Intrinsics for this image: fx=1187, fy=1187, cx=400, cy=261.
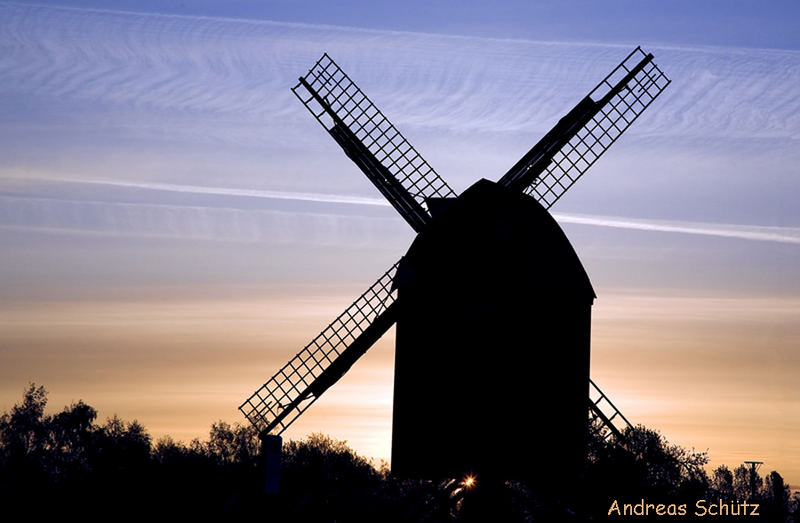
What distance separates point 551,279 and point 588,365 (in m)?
3.40

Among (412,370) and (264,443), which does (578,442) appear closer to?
(412,370)

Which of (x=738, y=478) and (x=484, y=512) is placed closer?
(x=484, y=512)

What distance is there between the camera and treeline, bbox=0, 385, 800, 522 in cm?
3872

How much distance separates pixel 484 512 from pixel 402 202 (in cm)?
1005

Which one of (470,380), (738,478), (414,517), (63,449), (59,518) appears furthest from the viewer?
(738,478)

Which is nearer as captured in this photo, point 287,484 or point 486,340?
point 486,340

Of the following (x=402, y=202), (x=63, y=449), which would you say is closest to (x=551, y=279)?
(x=402, y=202)

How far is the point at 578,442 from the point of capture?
3647cm

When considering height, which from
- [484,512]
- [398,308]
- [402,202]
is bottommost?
[484,512]

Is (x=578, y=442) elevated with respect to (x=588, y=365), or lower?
lower

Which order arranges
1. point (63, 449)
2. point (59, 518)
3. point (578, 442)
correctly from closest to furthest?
point (578, 442) < point (59, 518) < point (63, 449)

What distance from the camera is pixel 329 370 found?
36.9 metres

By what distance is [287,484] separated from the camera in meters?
59.4

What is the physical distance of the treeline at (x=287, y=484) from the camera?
38719 millimetres
